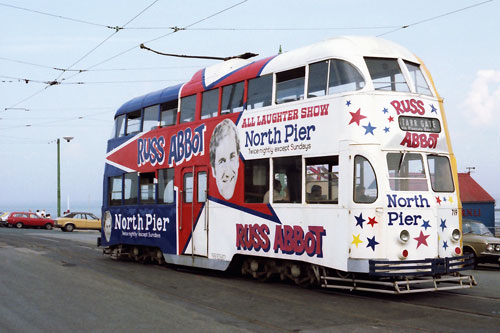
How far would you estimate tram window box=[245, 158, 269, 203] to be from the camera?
1300cm

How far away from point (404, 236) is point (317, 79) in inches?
136

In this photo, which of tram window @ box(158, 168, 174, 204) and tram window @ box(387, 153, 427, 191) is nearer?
tram window @ box(387, 153, 427, 191)

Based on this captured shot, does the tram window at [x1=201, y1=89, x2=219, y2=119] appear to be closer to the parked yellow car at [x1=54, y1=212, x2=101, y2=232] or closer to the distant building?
the distant building

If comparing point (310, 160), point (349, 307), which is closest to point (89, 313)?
point (349, 307)

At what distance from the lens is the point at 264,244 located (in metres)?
12.9

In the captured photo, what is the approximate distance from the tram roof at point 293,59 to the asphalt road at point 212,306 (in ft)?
15.0

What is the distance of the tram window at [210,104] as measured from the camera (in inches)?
578

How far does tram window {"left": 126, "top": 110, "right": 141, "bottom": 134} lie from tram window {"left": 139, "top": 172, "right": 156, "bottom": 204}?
1489mm

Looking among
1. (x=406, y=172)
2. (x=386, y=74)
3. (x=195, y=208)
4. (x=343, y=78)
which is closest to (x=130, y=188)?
(x=195, y=208)

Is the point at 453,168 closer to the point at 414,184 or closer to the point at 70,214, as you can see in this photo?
the point at 414,184

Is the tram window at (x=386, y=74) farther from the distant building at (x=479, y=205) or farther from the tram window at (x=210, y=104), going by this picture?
the distant building at (x=479, y=205)

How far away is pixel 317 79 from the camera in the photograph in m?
11.9

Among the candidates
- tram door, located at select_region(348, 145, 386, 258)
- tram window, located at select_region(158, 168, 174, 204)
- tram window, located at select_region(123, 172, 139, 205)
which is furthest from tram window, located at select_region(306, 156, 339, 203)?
tram window, located at select_region(123, 172, 139, 205)

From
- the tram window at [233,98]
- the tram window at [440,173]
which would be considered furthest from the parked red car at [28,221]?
the tram window at [440,173]
